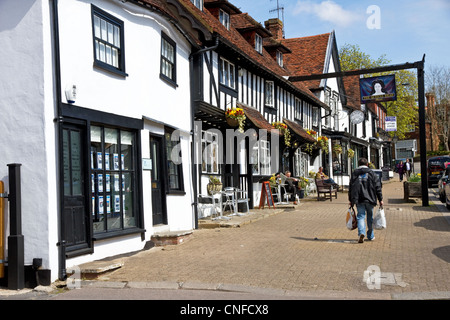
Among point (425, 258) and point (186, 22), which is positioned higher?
point (186, 22)

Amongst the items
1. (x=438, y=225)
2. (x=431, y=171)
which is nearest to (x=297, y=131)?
(x=438, y=225)

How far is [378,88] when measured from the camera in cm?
2308

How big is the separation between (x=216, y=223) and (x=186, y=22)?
543 cm

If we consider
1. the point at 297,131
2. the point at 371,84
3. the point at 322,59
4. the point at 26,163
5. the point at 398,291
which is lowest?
the point at 398,291

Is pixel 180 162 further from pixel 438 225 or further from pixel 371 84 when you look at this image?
pixel 371 84

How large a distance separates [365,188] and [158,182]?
183 inches

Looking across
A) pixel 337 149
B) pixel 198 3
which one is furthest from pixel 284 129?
pixel 337 149

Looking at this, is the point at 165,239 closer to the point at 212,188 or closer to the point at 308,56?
the point at 212,188

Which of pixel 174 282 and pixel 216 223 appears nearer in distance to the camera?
pixel 174 282

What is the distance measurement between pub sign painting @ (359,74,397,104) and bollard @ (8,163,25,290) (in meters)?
18.9

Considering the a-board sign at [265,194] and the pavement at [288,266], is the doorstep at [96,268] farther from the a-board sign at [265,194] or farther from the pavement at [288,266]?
the a-board sign at [265,194]

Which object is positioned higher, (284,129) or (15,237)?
(284,129)

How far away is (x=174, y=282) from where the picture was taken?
280 inches

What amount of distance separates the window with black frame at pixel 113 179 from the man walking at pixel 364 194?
4665 millimetres
